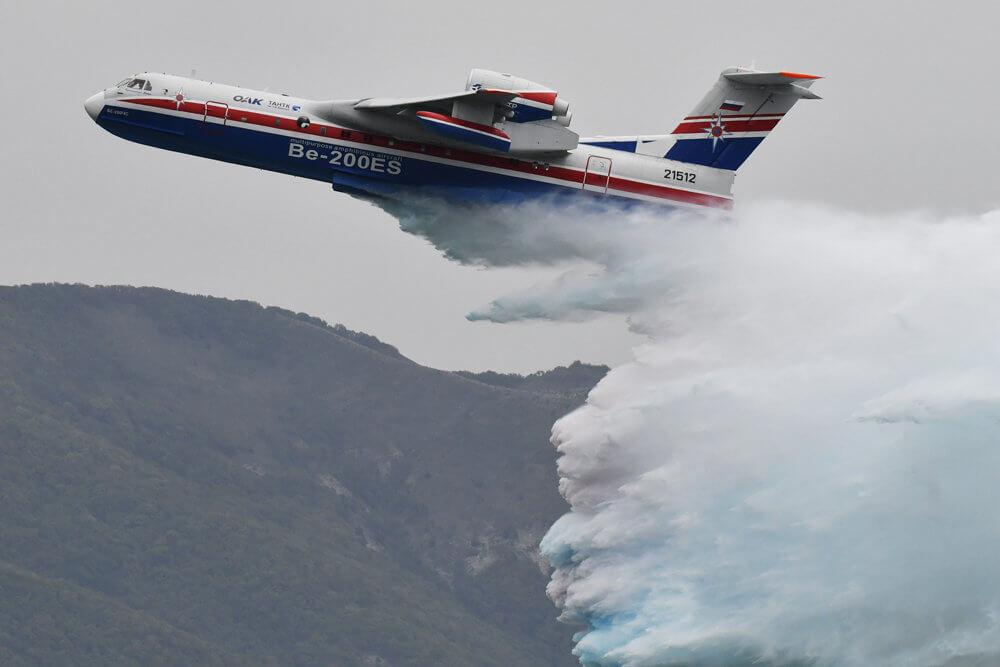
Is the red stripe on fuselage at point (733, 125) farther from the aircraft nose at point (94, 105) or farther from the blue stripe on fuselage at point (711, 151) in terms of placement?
the aircraft nose at point (94, 105)

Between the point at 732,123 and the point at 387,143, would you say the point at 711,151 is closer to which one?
the point at 732,123

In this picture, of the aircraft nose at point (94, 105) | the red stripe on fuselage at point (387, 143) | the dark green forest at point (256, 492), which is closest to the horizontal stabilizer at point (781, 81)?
the red stripe on fuselage at point (387, 143)

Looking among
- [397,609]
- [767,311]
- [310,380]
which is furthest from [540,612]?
[767,311]

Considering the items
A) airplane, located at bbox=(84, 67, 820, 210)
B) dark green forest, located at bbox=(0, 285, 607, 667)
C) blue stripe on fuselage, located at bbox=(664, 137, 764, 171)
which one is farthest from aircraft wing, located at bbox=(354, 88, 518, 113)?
dark green forest, located at bbox=(0, 285, 607, 667)

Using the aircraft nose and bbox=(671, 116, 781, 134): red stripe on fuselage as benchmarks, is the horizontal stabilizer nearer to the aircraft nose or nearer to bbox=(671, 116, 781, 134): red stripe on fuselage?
bbox=(671, 116, 781, 134): red stripe on fuselage

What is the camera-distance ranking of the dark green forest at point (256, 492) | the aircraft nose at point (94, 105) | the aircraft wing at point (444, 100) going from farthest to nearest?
the dark green forest at point (256, 492) → the aircraft nose at point (94, 105) → the aircraft wing at point (444, 100)

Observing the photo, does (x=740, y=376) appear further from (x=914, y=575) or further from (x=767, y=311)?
(x=914, y=575)
